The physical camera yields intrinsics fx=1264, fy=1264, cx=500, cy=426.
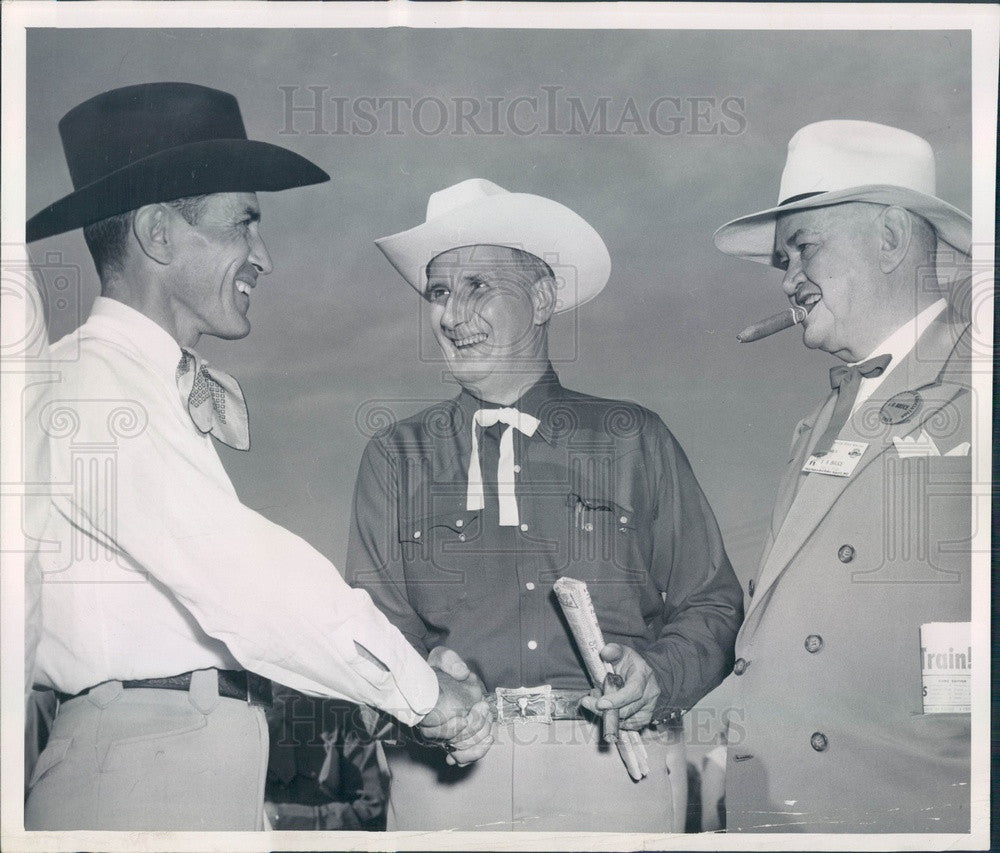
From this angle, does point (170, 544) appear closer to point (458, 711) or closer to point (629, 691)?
point (458, 711)

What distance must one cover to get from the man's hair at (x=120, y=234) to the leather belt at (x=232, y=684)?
1506mm

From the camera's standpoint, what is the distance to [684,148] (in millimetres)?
4770

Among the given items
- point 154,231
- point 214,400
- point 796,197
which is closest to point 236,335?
point 214,400

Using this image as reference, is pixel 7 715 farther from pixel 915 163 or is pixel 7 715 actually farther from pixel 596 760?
pixel 915 163

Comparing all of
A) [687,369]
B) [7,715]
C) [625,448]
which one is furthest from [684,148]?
[7,715]

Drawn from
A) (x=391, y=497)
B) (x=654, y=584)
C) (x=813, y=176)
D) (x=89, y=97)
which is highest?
(x=89, y=97)

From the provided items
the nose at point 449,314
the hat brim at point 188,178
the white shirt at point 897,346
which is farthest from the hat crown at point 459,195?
the white shirt at point 897,346

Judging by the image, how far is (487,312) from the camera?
15.6 feet

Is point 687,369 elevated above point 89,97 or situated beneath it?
situated beneath

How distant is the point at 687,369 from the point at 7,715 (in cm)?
290

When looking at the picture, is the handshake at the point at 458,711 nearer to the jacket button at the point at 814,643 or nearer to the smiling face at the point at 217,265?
the jacket button at the point at 814,643

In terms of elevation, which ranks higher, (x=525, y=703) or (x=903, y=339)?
(x=903, y=339)

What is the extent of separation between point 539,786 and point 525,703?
0.33m

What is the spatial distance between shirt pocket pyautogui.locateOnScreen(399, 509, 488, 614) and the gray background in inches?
11.1
